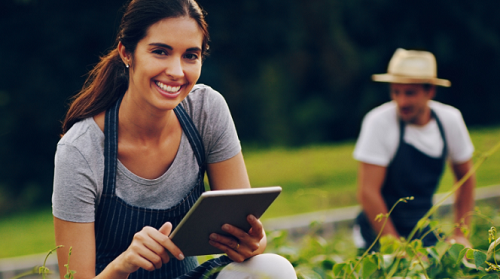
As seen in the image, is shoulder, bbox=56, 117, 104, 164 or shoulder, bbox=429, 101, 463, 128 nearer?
shoulder, bbox=56, 117, 104, 164

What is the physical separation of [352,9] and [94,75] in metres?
14.6

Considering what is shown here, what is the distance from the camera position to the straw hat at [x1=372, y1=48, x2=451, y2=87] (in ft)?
12.9

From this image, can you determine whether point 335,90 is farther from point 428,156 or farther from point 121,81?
point 121,81

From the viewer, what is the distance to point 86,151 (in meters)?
1.95

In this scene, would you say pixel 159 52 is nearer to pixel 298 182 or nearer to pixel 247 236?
pixel 247 236

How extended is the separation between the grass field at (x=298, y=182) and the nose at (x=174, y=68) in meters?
5.19

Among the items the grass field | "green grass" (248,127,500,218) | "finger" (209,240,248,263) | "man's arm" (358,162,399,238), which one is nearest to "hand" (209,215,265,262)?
"finger" (209,240,248,263)

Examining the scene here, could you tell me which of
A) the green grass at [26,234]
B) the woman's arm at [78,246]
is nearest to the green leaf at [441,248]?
the woman's arm at [78,246]

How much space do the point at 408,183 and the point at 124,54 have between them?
2.39 m

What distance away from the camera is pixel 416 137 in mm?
3787

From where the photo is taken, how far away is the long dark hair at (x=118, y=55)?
1.97 meters

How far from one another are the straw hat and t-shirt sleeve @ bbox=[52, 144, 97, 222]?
2.62 meters

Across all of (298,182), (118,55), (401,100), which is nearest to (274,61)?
(298,182)

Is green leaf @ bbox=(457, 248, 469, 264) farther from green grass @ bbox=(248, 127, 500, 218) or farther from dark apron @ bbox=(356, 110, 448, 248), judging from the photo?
green grass @ bbox=(248, 127, 500, 218)
